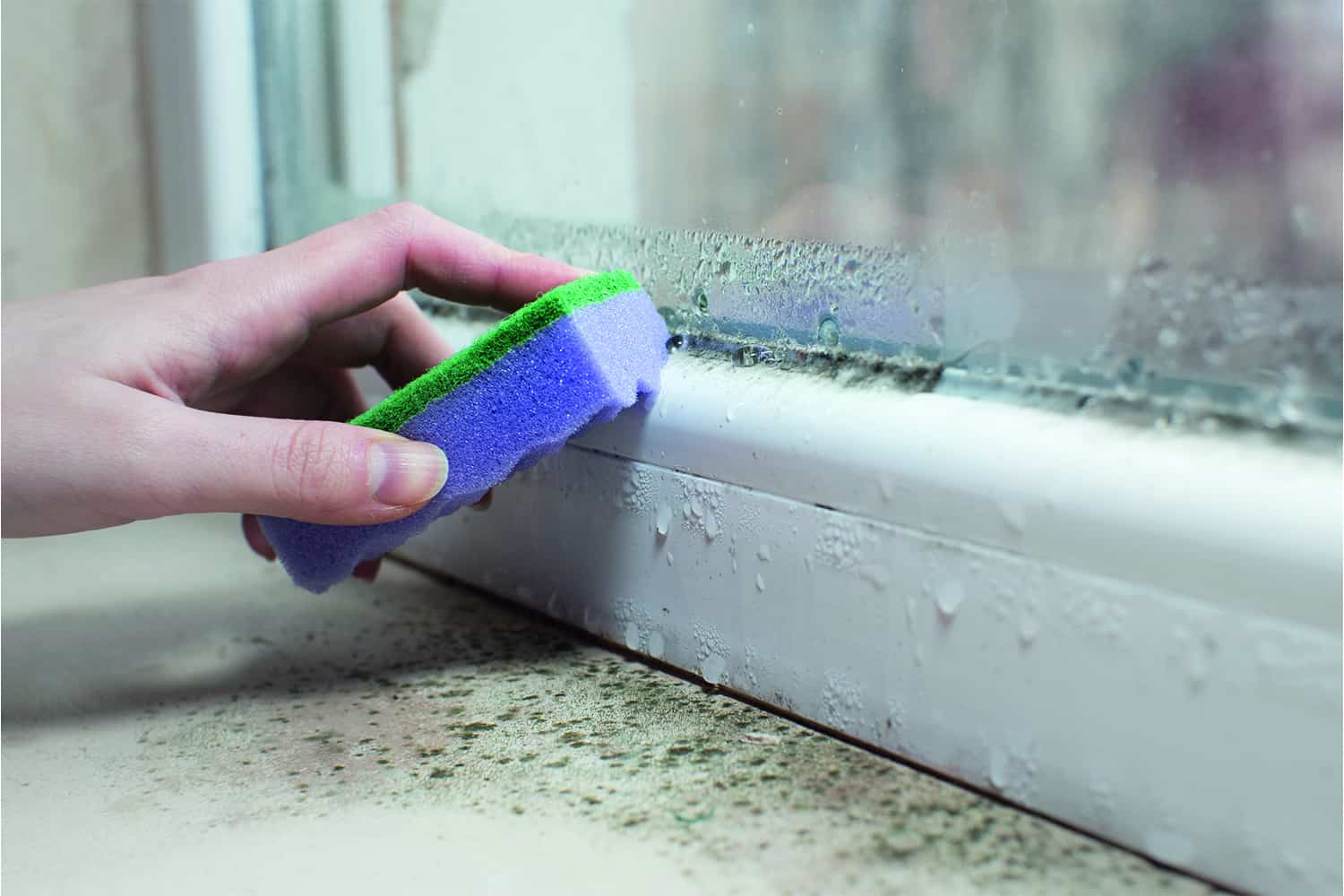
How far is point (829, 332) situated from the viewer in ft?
1.66

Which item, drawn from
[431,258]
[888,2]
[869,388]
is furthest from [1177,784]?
[431,258]

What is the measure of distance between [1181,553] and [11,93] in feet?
3.16

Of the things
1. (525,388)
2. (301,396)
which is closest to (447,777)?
(525,388)

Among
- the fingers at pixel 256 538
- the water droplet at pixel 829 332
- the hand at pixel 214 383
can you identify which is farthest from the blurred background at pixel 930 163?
the fingers at pixel 256 538

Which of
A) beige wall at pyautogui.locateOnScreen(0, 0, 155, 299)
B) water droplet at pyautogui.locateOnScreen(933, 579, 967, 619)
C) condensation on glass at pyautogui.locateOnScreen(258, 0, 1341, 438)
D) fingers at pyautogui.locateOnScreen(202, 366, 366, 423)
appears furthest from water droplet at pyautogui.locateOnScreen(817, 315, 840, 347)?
beige wall at pyautogui.locateOnScreen(0, 0, 155, 299)

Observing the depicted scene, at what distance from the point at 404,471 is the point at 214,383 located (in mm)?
159

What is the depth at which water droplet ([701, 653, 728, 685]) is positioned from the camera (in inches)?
20.7

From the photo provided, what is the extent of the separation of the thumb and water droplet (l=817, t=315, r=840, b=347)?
0.55 feet

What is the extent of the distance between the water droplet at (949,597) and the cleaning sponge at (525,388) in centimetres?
17

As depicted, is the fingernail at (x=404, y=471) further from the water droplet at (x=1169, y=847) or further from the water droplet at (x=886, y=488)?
the water droplet at (x=1169, y=847)

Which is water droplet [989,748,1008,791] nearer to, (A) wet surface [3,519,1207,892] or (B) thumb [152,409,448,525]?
(A) wet surface [3,519,1207,892]

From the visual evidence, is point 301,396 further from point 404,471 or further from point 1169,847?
point 1169,847

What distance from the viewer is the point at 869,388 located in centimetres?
47

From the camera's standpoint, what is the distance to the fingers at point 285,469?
49 cm
